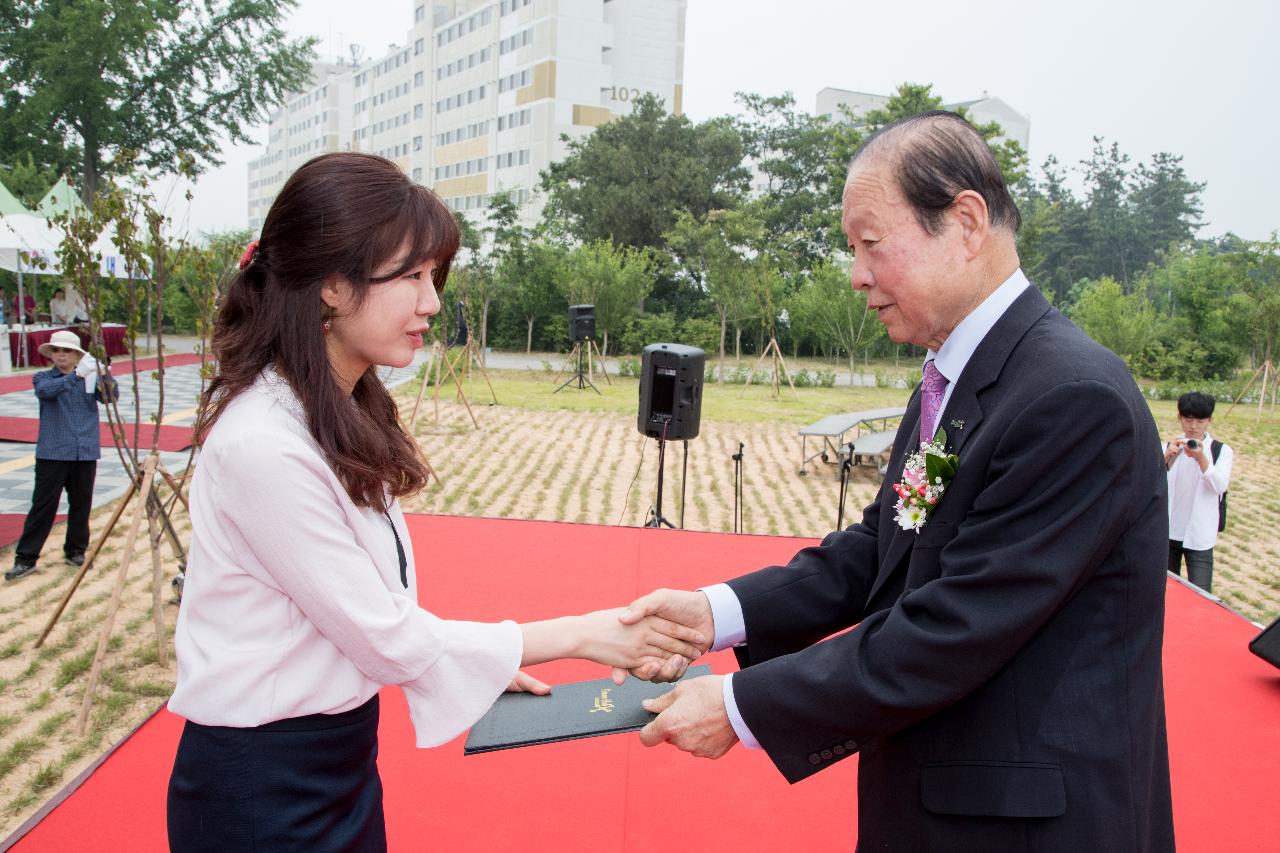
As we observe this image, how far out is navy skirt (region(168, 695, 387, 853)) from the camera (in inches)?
57.5

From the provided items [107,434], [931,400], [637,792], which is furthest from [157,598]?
[107,434]

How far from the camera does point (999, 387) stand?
4.87ft

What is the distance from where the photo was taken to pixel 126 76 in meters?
28.6

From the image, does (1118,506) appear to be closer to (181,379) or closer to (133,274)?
(133,274)

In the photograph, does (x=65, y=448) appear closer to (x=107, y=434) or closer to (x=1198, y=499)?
(x=107, y=434)

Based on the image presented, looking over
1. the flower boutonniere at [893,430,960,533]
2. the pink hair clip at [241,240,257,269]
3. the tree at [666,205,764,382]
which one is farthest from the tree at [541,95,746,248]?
the flower boutonniere at [893,430,960,533]

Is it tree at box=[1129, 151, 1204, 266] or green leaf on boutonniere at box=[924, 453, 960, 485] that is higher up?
tree at box=[1129, 151, 1204, 266]

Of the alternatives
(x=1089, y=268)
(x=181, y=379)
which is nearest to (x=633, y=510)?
(x=181, y=379)

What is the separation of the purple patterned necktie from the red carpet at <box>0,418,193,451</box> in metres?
9.75

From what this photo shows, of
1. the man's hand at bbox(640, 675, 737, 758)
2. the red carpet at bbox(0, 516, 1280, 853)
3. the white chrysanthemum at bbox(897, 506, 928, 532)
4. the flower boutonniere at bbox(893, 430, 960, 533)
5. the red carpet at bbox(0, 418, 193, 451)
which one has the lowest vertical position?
the red carpet at bbox(0, 418, 193, 451)

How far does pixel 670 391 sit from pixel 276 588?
19.5 ft

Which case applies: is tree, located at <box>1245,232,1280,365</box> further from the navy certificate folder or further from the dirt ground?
the navy certificate folder

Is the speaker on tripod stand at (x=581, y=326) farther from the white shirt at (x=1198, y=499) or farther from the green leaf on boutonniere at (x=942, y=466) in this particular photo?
the green leaf on boutonniere at (x=942, y=466)

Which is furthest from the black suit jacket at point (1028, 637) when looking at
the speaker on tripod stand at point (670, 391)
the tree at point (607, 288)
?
the tree at point (607, 288)
